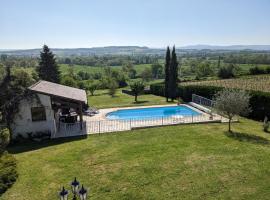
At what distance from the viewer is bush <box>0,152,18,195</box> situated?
11.0 metres

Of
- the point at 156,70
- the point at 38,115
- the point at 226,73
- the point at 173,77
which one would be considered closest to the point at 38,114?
the point at 38,115

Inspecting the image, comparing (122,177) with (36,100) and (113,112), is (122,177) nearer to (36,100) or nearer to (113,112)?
(36,100)

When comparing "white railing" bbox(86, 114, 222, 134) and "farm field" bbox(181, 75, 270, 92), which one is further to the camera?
"farm field" bbox(181, 75, 270, 92)

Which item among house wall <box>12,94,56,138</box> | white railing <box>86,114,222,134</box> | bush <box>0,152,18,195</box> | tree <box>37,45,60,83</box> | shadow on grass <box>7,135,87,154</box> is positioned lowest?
shadow on grass <box>7,135,87,154</box>

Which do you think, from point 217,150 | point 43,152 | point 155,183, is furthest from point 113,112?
point 155,183

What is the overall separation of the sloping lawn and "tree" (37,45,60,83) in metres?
28.7

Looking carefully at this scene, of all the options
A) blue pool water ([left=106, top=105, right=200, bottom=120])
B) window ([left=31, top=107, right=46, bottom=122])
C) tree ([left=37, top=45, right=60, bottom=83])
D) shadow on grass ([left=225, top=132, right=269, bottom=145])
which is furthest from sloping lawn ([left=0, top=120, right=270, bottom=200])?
tree ([left=37, top=45, right=60, bottom=83])

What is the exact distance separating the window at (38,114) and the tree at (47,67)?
2647 centimetres

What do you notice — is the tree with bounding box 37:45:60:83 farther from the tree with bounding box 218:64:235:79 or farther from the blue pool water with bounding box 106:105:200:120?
the tree with bounding box 218:64:235:79

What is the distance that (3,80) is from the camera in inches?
755

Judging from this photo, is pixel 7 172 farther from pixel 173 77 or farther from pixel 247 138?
pixel 173 77

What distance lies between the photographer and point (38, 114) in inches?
730

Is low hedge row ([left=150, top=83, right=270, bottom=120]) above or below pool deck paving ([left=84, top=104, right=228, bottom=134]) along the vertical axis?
above

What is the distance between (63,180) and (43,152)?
464 cm
